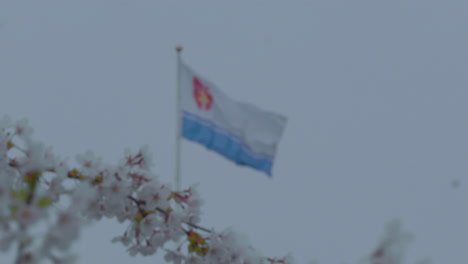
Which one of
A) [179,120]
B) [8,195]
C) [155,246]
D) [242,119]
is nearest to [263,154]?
[242,119]

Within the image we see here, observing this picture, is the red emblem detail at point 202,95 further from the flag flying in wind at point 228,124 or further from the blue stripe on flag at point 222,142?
the blue stripe on flag at point 222,142

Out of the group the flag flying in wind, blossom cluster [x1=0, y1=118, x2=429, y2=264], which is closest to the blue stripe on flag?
the flag flying in wind

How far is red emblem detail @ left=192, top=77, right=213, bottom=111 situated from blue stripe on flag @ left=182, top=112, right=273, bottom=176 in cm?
33

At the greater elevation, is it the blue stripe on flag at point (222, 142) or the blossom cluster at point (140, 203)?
the blue stripe on flag at point (222, 142)

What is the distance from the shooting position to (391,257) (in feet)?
3.63

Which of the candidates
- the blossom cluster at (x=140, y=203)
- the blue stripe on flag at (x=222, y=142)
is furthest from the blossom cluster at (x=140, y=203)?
the blue stripe on flag at (x=222, y=142)

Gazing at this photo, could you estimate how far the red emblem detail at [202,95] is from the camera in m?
13.3

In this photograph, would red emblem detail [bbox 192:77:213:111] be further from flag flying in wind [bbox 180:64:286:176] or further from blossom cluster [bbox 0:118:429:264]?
blossom cluster [bbox 0:118:429:264]

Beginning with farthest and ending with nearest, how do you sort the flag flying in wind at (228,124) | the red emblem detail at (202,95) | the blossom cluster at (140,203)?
the red emblem detail at (202,95)
the flag flying in wind at (228,124)
the blossom cluster at (140,203)

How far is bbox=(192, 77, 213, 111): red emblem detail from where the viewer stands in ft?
43.5

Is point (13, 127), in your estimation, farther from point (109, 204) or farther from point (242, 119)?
point (242, 119)

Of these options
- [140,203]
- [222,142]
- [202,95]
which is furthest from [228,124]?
[140,203]

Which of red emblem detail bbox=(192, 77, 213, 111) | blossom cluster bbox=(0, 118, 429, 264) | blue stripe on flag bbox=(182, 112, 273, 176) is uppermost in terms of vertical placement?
red emblem detail bbox=(192, 77, 213, 111)

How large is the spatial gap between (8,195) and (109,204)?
1.55 metres
